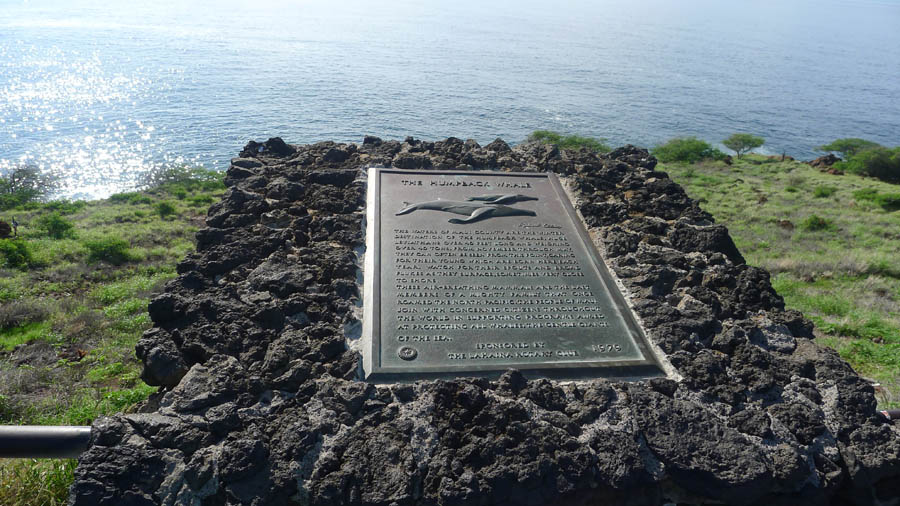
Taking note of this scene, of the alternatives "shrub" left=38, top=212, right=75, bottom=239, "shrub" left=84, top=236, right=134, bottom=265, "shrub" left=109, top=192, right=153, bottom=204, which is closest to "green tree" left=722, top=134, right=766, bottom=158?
"shrub" left=109, top=192, right=153, bottom=204

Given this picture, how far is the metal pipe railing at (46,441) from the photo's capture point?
274 centimetres

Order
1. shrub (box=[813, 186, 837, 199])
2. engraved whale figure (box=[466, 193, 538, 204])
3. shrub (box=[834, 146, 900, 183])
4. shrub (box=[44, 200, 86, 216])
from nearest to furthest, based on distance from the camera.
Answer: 1. engraved whale figure (box=[466, 193, 538, 204])
2. shrub (box=[44, 200, 86, 216])
3. shrub (box=[813, 186, 837, 199])
4. shrub (box=[834, 146, 900, 183])

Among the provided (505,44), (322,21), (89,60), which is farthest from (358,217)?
(322,21)

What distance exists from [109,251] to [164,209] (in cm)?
266

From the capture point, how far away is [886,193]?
1085 centimetres

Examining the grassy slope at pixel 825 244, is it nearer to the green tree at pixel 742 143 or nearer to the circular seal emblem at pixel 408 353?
the green tree at pixel 742 143

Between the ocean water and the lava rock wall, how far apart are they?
9813 millimetres

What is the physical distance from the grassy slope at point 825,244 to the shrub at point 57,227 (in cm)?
951

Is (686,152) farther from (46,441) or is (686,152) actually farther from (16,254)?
(46,441)

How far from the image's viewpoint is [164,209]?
32.2 feet

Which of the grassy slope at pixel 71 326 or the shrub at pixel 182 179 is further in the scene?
the shrub at pixel 182 179

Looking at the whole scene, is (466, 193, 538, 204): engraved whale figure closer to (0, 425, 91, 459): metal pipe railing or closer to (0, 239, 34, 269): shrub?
(0, 425, 91, 459): metal pipe railing

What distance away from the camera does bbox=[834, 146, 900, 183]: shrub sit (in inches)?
532

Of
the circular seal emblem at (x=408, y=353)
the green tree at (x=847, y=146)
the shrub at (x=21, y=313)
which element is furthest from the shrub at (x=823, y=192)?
the shrub at (x=21, y=313)
